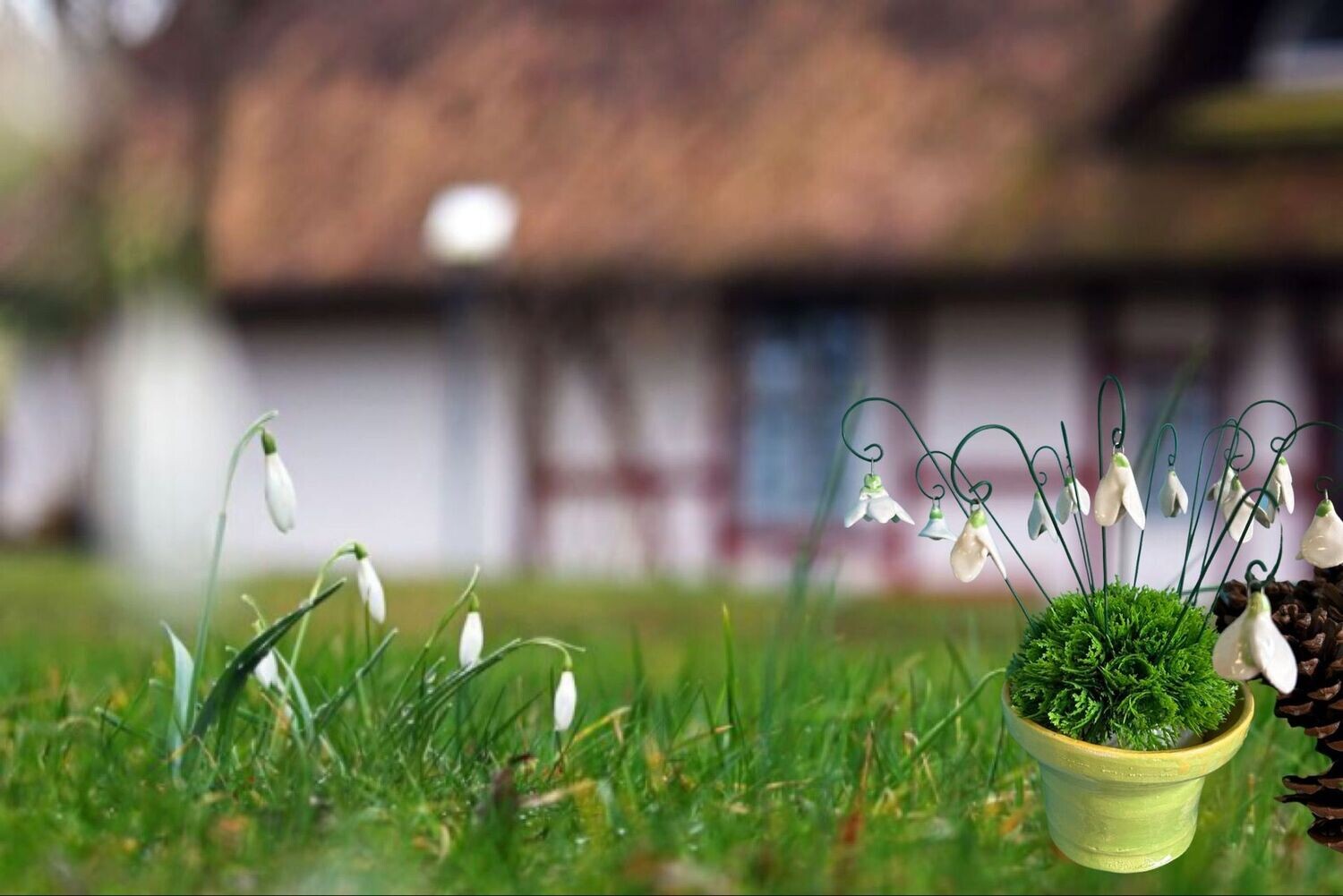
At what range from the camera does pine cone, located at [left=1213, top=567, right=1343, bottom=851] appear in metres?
1.71

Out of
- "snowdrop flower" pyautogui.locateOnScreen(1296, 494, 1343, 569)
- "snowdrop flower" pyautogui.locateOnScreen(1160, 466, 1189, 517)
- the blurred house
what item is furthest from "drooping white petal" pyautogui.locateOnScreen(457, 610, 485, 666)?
the blurred house

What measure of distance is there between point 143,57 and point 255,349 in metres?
4.21

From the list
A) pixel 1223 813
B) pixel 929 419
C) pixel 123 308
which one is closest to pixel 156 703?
pixel 1223 813

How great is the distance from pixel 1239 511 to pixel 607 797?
0.84 meters

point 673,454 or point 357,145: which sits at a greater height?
point 357,145

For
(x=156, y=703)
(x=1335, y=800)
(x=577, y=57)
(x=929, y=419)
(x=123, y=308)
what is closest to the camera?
(x=1335, y=800)

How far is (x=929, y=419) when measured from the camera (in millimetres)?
9812

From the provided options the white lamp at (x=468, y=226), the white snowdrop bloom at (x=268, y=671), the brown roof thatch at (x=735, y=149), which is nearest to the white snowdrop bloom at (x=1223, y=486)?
the white snowdrop bloom at (x=268, y=671)

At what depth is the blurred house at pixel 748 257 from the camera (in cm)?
921

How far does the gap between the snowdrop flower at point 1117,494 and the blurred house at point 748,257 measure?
7.67 meters

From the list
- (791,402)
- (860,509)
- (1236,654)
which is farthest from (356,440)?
(1236,654)

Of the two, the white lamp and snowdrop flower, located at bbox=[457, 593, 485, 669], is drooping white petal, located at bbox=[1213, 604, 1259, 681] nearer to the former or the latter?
snowdrop flower, located at bbox=[457, 593, 485, 669]

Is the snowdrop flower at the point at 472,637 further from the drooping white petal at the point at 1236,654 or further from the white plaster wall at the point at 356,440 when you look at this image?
the white plaster wall at the point at 356,440

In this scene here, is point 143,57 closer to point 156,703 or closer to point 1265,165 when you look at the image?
point 1265,165
